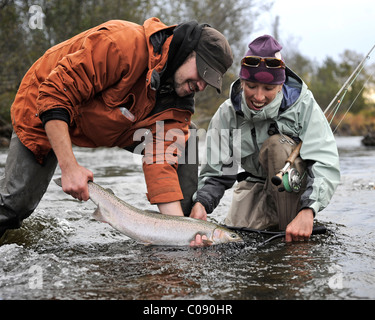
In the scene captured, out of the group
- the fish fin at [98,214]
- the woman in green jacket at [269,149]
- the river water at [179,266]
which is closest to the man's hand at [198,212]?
the woman in green jacket at [269,149]

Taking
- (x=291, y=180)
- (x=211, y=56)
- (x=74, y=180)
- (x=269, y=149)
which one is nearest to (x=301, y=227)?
(x=291, y=180)

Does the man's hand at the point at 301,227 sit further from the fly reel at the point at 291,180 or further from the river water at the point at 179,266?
the fly reel at the point at 291,180

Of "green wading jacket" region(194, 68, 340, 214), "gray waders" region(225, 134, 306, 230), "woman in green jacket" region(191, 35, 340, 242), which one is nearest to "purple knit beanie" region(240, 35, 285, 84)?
"woman in green jacket" region(191, 35, 340, 242)

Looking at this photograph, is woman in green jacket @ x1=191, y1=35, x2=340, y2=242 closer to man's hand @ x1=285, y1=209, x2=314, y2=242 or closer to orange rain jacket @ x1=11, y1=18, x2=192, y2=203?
man's hand @ x1=285, y1=209, x2=314, y2=242

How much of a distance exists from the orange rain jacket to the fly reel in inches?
32.7

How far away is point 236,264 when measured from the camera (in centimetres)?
298

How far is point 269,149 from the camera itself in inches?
155

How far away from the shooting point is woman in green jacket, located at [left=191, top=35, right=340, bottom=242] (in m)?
3.68

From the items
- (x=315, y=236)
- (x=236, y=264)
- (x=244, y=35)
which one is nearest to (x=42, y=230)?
(x=236, y=264)

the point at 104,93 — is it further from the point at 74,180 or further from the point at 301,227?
the point at 301,227

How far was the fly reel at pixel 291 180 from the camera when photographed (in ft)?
11.9

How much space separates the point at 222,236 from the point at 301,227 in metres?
0.60

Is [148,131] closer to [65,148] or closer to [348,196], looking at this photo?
[65,148]

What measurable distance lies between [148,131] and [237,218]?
1.22 meters
